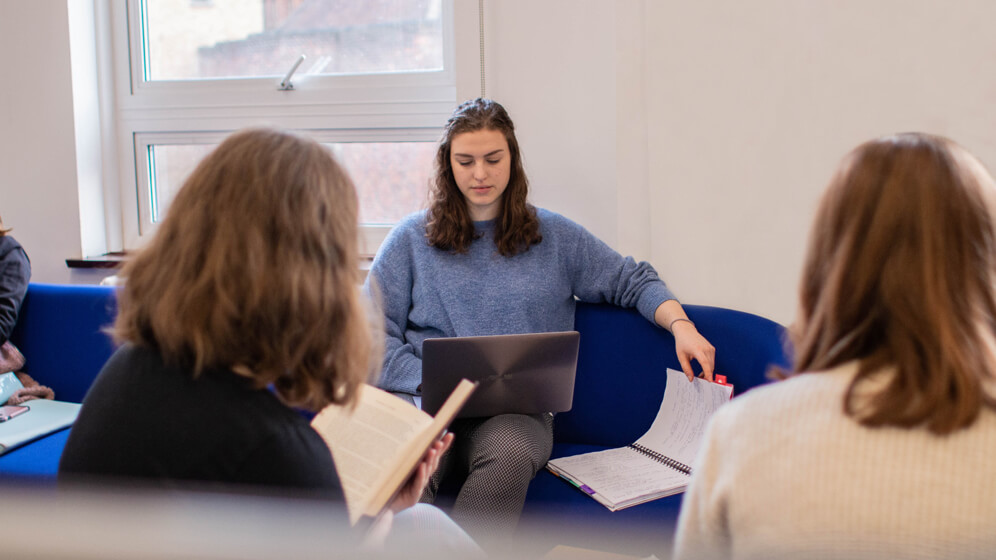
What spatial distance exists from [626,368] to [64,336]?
65.8 inches

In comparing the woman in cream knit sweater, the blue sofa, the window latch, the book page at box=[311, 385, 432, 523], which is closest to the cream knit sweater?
the woman in cream knit sweater

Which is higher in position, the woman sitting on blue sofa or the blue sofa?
the woman sitting on blue sofa

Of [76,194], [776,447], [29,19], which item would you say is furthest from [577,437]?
[29,19]

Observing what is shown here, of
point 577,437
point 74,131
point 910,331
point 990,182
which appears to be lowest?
point 577,437

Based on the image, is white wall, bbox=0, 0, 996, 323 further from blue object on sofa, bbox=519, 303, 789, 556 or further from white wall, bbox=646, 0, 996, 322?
blue object on sofa, bbox=519, 303, 789, 556

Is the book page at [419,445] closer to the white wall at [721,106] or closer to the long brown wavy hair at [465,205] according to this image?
the long brown wavy hair at [465,205]

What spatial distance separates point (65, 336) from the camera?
2.30 meters

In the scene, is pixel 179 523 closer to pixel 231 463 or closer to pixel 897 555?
pixel 231 463

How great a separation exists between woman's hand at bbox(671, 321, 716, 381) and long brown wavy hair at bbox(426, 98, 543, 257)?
0.46 meters

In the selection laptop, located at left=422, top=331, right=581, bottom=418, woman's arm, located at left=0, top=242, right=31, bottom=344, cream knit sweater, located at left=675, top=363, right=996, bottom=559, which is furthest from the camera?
woman's arm, located at left=0, top=242, right=31, bottom=344

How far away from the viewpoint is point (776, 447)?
29.2 inches

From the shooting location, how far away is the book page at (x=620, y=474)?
1.68m

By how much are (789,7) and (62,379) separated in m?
2.36

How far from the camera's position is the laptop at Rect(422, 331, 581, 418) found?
A: 163 centimetres
